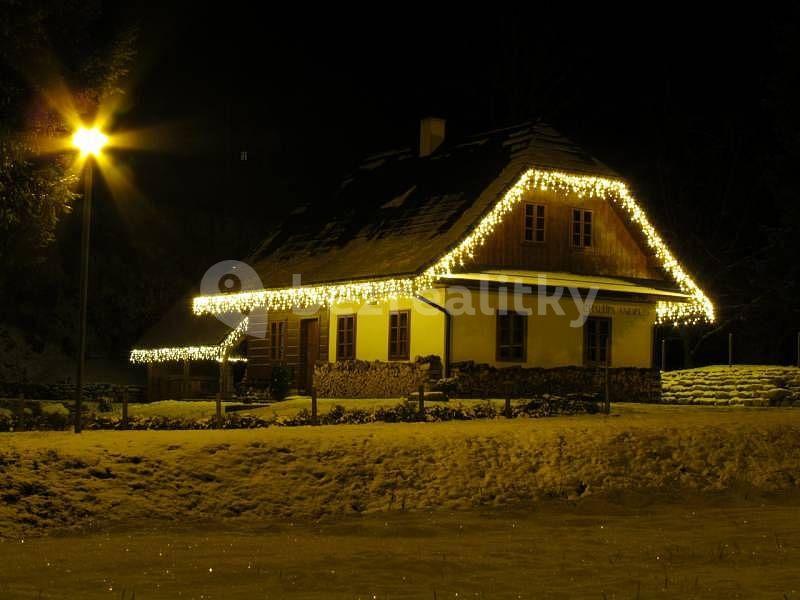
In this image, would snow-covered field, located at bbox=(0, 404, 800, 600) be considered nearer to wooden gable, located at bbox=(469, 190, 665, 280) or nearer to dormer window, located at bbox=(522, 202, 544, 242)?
wooden gable, located at bbox=(469, 190, 665, 280)

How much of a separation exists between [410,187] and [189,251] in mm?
24619

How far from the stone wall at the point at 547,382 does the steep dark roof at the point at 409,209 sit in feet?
9.67

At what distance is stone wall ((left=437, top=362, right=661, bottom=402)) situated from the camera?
3095 centimetres

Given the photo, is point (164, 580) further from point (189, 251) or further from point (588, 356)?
point (189, 251)

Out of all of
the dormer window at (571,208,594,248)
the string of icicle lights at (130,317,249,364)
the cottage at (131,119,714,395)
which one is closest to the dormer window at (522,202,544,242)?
the cottage at (131,119,714,395)

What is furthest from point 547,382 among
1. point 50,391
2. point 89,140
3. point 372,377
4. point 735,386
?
point 50,391

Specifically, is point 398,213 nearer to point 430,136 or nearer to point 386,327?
point 386,327

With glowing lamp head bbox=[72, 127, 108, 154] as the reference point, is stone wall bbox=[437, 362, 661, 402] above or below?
below

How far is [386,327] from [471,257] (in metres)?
3.26

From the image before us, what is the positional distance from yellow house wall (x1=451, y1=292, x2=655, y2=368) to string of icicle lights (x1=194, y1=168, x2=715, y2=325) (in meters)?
1.23

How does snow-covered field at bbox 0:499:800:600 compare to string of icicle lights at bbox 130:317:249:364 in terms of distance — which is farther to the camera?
string of icicle lights at bbox 130:317:249:364

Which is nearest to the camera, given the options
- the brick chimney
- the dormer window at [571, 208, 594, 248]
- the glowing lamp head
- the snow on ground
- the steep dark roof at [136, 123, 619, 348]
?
the snow on ground

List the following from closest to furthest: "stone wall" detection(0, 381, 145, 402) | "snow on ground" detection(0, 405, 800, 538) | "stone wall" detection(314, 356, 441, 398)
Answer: "snow on ground" detection(0, 405, 800, 538)
"stone wall" detection(314, 356, 441, 398)
"stone wall" detection(0, 381, 145, 402)

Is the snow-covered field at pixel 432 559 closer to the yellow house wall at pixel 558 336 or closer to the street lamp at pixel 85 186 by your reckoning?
the street lamp at pixel 85 186
